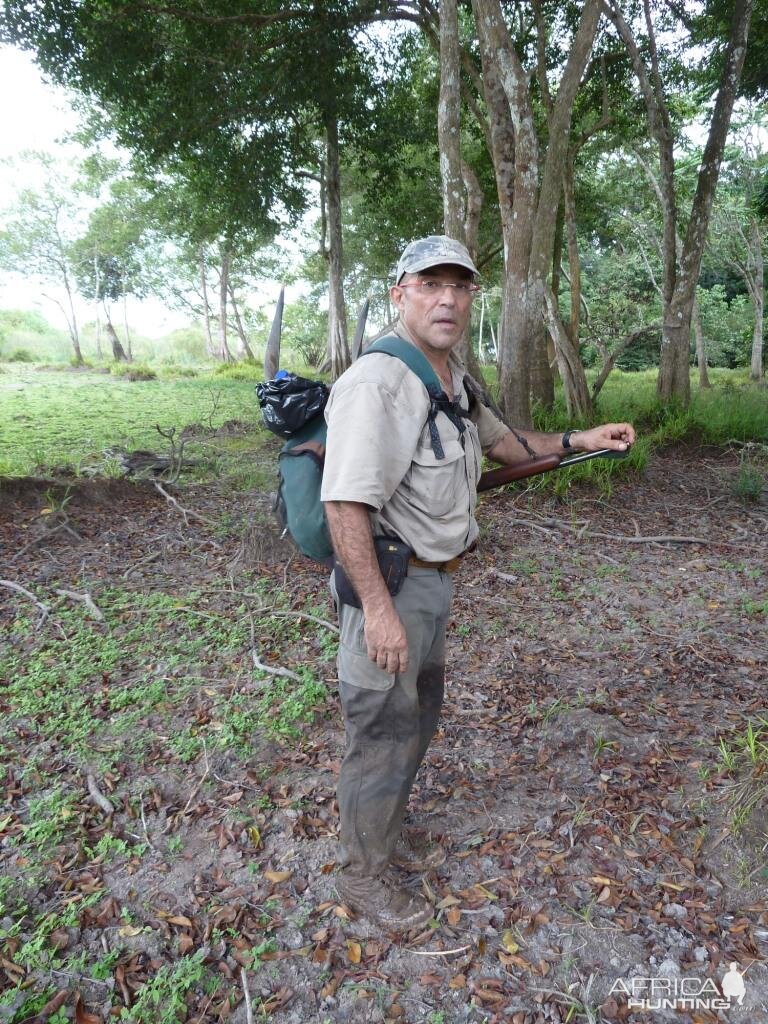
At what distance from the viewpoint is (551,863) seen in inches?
98.5

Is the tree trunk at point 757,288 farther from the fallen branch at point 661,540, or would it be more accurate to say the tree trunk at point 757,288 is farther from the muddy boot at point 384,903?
the muddy boot at point 384,903

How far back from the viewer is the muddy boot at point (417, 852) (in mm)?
2551

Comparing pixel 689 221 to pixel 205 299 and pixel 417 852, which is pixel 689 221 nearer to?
pixel 417 852

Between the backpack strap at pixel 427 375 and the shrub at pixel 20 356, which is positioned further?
the shrub at pixel 20 356

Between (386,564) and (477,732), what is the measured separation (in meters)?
1.72

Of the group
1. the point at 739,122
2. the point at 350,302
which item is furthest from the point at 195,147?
the point at 350,302

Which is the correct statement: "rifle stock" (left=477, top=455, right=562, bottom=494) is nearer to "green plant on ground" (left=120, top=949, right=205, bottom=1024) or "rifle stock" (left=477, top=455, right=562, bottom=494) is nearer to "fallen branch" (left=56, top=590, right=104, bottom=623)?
"green plant on ground" (left=120, top=949, right=205, bottom=1024)

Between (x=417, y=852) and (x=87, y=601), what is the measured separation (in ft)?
9.96

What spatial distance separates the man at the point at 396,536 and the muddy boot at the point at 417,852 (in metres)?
0.11

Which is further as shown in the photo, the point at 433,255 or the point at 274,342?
the point at 274,342

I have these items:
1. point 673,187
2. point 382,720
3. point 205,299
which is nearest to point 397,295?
point 382,720

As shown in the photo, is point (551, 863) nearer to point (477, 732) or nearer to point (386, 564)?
point (477, 732)

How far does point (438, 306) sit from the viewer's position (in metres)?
2.07

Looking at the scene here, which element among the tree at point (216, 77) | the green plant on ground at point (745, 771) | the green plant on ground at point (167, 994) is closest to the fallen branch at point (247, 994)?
the green plant on ground at point (167, 994)
